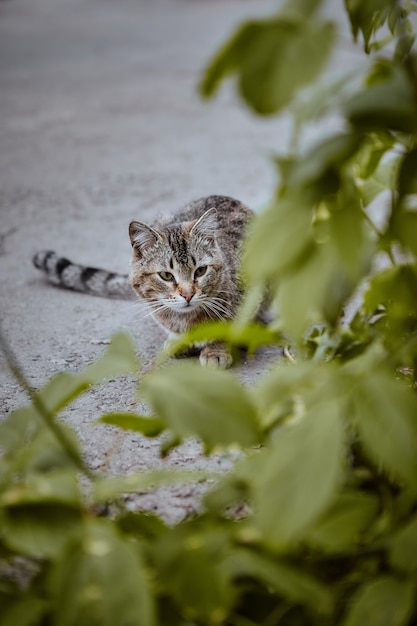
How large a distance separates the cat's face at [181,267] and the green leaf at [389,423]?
5.79 feet

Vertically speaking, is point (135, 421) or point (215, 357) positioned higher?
point (135, 421)

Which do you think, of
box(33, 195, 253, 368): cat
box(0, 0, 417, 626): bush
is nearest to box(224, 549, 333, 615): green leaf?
box(0, 0, 417, 626): bush

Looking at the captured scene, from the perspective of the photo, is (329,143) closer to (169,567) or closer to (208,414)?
(208,414)

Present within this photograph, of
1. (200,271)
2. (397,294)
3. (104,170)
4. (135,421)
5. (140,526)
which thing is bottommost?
(104,170)

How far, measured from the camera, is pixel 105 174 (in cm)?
451

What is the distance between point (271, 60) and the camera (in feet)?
2.75

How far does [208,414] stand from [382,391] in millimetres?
201

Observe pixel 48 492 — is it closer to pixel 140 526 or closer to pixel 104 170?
pixel 140 526

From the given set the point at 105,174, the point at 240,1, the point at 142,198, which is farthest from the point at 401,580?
the point at 240,1

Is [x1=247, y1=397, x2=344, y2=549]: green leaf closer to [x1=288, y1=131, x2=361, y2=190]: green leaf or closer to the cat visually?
[x1=288, y1=131, x2=361, y2=190]: green leaf

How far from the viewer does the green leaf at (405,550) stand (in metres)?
0.91

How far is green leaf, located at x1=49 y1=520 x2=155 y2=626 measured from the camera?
82cm

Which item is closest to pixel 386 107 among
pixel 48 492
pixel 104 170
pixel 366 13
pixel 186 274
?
pixel 366 13

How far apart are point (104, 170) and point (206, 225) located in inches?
81.3
